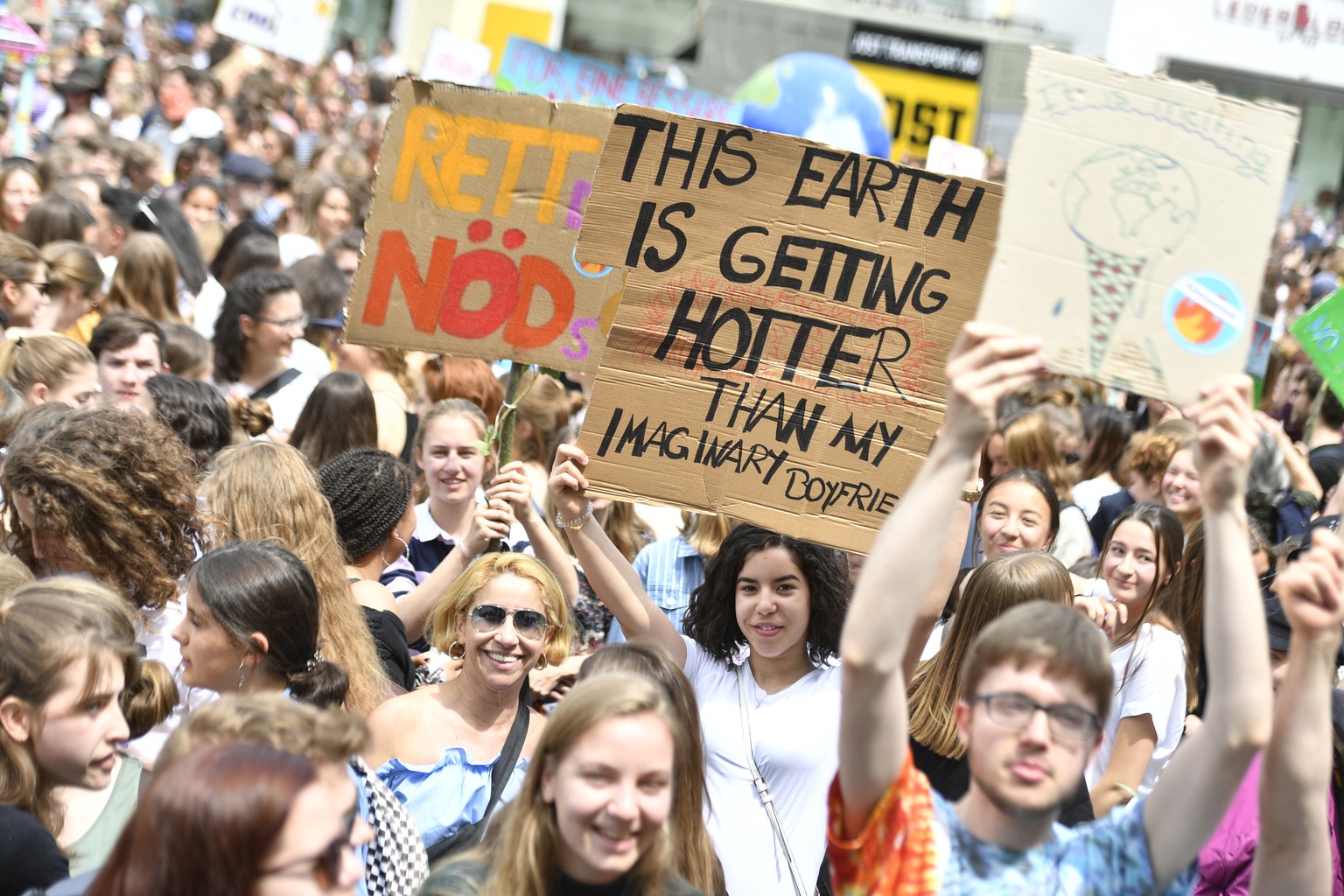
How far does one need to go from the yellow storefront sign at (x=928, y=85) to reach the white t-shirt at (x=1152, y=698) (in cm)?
2219

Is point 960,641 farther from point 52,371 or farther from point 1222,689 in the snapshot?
point 52,371

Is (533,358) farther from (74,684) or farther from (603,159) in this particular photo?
(74,684)

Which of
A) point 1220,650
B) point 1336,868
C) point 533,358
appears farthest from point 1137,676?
point 1220,650

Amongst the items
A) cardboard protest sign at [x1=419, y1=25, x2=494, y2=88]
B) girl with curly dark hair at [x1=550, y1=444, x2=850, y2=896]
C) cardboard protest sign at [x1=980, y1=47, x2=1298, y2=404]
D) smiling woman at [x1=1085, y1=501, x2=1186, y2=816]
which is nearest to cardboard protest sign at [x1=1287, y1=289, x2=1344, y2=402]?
smiling woman at [x1=1085, y1=501, x2=1186, y2=816]

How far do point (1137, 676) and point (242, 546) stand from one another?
9.21 ft

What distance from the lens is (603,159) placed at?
13.2ft

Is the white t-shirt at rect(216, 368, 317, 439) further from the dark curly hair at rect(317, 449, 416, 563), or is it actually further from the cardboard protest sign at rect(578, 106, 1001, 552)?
the cardboard protest sign at rect(578, 106, 1001, 552)

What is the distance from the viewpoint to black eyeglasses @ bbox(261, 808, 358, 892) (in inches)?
87.2

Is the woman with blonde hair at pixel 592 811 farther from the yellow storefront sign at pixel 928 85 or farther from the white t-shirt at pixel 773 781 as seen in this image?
the yellow storefront sign at pixel 928 85

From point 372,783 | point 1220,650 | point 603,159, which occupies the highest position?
point 603,159

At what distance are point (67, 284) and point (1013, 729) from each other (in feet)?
19.1

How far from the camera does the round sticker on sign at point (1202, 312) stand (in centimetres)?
268

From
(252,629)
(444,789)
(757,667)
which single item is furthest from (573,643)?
(252,629)

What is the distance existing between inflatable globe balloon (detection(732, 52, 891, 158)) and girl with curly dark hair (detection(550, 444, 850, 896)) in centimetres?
957
